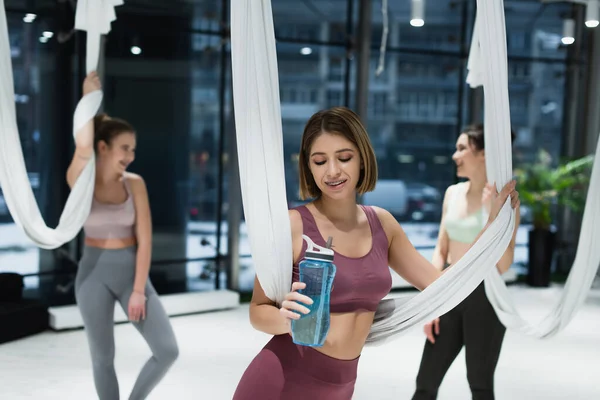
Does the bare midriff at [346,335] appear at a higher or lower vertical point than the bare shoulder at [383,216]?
lower

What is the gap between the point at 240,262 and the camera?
7637 mm

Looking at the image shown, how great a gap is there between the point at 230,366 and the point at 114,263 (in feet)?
5.96

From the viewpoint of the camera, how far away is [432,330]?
9.91 ft

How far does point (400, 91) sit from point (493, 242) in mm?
6857

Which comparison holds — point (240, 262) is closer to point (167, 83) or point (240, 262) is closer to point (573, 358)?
point (167, 83)

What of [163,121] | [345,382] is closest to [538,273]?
[163,121]

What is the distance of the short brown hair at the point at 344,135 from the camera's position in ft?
6.18

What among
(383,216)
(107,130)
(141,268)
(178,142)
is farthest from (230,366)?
(178,142)

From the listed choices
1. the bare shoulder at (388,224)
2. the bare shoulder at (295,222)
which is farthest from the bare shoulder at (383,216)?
the bare shoulder at (295,222)

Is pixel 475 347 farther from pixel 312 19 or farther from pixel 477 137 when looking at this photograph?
pixel 312 19

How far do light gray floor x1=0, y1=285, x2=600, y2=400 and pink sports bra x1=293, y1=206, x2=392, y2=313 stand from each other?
7.86 feet

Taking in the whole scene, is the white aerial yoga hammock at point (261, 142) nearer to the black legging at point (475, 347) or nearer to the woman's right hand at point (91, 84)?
the black legging at point (475, 347)

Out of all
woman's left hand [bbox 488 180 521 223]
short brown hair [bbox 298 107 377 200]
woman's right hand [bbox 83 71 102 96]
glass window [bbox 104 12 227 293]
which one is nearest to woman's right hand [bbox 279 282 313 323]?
short brown hair [bbox 298 107 377 200]

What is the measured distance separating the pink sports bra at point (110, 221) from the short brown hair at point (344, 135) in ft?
4.90
